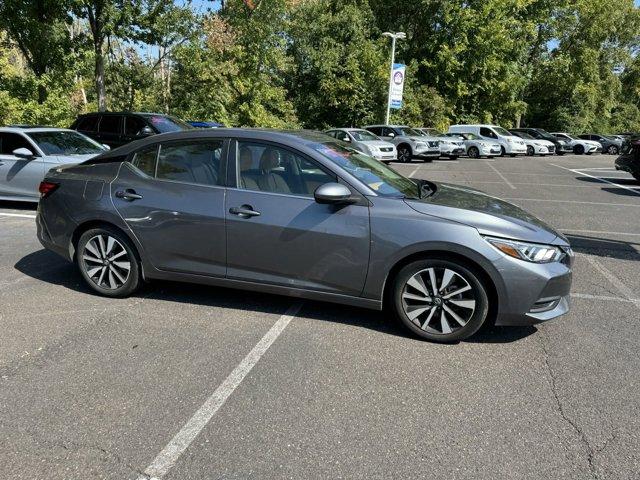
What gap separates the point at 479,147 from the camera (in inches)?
1083

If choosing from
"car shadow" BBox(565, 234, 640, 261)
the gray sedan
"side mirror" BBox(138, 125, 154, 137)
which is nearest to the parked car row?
"side mirror" BBox(138, 125, 154, 137)

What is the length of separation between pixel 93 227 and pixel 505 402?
3727 millimetres

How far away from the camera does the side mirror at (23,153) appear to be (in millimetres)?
8766

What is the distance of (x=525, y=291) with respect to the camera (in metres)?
3.78

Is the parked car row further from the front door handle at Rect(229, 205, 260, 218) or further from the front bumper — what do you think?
the front bumper

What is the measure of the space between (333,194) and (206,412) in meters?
1.75

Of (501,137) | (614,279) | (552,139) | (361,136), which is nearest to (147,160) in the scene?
(614,279)

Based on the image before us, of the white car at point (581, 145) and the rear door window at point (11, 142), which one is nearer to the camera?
the rear door window at point (11, 142)

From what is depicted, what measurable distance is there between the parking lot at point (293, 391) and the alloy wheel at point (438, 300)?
0.57 feet

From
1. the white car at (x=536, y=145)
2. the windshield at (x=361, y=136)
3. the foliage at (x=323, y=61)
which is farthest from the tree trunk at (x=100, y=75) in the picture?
the white car at (x=536, y=145)

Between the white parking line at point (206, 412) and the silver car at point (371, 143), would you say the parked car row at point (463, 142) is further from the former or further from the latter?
the white parking line at point (206, 412)

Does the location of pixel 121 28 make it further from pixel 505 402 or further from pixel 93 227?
pixel 505 402

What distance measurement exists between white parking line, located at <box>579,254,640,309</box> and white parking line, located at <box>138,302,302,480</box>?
338 centimetres

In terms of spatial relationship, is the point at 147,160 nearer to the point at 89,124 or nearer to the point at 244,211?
the point at 244,211
